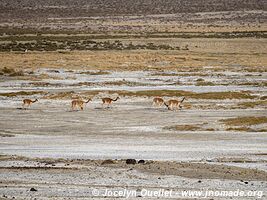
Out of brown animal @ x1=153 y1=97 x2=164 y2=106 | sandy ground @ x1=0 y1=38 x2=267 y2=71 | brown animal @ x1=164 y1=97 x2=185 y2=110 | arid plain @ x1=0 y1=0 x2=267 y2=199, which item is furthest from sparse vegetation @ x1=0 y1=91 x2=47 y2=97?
sandy ground @ x1=0 y1=38 x2=267 y2=71

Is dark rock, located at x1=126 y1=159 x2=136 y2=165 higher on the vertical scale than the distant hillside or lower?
lower

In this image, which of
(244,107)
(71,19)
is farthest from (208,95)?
(71,19)

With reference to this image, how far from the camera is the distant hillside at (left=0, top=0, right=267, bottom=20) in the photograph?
15250 cm

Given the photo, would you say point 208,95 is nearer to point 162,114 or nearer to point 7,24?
point 162,114

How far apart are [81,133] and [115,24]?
10716cm

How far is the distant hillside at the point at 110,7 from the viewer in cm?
15250

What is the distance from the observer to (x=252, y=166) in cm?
1764

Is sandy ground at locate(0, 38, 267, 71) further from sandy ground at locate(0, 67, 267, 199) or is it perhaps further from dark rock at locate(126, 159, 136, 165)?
dark rock at locate(126, 159, 136, 165)

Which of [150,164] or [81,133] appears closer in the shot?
[150,164]

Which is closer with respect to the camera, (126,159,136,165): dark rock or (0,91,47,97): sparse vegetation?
(126,159,136,165): dark rock

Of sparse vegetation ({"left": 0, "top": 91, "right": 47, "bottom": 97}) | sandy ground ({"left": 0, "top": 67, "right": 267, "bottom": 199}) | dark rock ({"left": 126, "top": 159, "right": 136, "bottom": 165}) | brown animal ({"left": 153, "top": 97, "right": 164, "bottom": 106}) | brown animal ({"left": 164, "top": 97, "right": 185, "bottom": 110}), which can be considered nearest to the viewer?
sandy ground ({"left": 0, "top": 67, "right": 267, "bottom": 199})

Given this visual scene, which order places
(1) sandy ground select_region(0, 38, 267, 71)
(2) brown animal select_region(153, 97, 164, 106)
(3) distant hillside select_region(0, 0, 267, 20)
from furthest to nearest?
(3) distant hillside select_region(0, 0, 267, 20) < (1) sandy ground select_region(0, 38, 267, 71) < (2) brown animal select_region(153, 97, 164, 106)

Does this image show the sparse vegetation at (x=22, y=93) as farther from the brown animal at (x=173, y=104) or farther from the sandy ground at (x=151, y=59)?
the sandy ground at (x=151, y=59)

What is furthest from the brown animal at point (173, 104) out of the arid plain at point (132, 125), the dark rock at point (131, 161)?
the dark rock at point (131, 161)
